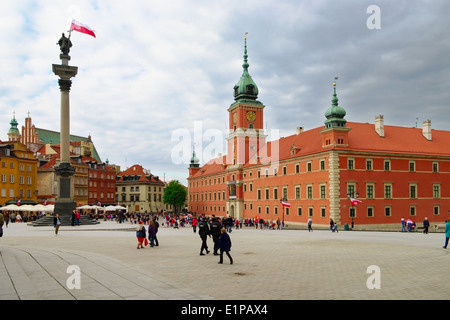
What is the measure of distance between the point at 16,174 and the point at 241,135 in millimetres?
40851

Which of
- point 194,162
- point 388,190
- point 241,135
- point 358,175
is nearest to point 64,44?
Answer: point 358,175

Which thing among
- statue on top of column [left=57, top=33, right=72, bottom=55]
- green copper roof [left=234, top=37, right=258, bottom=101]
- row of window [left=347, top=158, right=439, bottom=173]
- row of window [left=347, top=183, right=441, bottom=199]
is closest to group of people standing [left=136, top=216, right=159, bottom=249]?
statue on top of column [left=57, top=33, right=72, bottom=55]

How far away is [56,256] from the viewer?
1579 cm

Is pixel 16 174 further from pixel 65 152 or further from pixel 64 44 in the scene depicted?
pixel 64 44

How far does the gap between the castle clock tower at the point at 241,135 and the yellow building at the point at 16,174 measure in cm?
3539

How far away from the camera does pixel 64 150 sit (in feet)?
126

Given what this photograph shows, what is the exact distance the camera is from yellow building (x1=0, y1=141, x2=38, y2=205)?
6600 centimetres

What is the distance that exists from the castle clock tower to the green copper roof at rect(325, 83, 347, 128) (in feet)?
80.3

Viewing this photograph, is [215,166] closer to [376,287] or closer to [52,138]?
[52,138]

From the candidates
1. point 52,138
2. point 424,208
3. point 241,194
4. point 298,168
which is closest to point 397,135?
point 424,208

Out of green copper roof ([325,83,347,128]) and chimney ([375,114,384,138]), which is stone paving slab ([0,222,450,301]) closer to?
green copper roof ([325,83,347,128])

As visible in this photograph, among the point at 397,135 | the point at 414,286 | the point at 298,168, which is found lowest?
the point at 414,286
